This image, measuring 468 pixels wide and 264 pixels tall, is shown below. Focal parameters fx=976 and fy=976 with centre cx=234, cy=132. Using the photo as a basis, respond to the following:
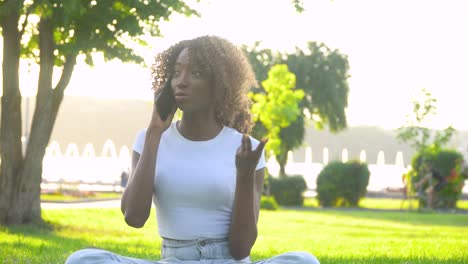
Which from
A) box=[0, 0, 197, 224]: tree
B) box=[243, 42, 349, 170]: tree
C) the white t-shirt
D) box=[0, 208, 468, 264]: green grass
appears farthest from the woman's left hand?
box=[243, 42, 349, 170]: tree

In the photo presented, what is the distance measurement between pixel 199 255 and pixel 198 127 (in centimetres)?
66

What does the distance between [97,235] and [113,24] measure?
12.8ft

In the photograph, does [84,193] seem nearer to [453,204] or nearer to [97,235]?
[453,204]

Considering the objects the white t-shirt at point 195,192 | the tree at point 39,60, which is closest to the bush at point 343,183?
the tree at point 39,60

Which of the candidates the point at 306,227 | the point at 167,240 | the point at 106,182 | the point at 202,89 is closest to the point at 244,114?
the point at 202,89

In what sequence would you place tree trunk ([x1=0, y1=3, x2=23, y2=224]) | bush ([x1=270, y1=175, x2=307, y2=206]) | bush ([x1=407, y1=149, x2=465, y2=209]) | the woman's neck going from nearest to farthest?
the woman's neck
tree trunk ([x1=0, y1=3, x2=23, y2=224])
bush ([x1=407, y1=149, x2=465, y2=209])
bush ([x1=270, y1=175, x2=307, y2=206])

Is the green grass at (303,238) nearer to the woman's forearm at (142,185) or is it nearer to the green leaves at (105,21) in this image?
the green leaves at (105,21)

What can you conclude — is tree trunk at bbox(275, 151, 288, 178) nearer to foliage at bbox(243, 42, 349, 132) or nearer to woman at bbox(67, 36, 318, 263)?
foliage at bbox(243, 42, 349, 132)

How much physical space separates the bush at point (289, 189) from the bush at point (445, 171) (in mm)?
4773

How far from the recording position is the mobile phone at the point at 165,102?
16.0ft

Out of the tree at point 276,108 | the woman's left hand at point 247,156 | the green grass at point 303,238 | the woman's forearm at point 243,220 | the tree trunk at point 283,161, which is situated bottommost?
the green grass at point 303,238

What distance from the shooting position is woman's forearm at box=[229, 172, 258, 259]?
4617 mm

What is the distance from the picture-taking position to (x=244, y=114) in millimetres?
5227

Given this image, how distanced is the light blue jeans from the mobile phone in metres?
0.64
